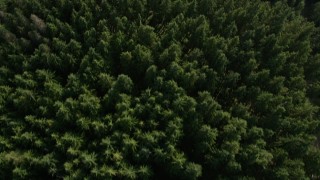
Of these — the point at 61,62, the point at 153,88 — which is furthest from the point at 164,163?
the point at 61,62

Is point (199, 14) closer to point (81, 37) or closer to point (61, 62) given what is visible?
point (81, 37)

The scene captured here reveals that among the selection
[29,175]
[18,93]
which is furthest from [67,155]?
[18,93]

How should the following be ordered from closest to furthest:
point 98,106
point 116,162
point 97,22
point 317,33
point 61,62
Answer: point 116,162
point 98,106
point 61,62
point 97,22
point 317,33

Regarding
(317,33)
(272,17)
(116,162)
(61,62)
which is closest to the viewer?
(116,162)

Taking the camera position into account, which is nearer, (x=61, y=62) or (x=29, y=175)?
(x=29, y=175)

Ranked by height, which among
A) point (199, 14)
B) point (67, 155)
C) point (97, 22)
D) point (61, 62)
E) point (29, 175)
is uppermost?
point (199, 14)

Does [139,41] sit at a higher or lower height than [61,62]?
higher

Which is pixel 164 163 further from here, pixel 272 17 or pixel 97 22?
pixel 272 17
